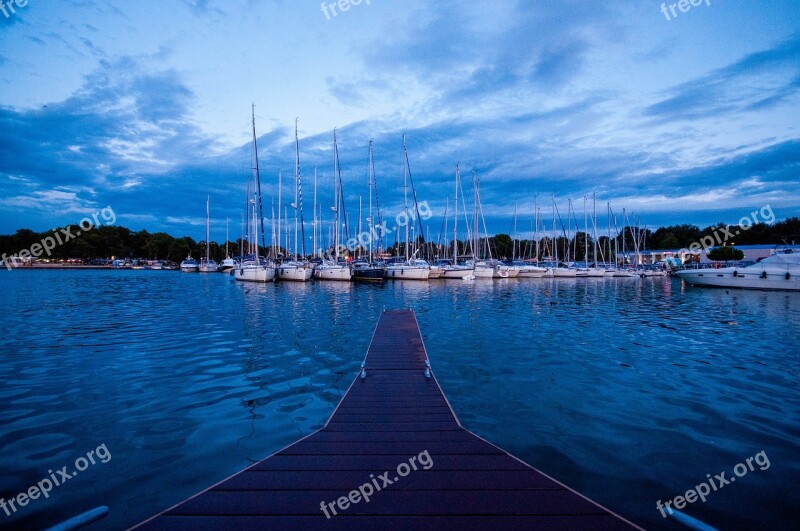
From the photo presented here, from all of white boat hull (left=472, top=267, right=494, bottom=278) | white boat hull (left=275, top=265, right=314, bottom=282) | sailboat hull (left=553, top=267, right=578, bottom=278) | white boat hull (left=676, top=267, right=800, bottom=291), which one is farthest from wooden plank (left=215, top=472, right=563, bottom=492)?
sailboat hull (left=553, top=267, right=578, bottom=278)

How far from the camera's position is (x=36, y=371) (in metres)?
11.7

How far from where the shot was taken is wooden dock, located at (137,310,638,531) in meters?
3.94

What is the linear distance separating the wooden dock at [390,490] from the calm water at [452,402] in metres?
1.58

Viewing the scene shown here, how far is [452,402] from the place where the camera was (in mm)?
9398

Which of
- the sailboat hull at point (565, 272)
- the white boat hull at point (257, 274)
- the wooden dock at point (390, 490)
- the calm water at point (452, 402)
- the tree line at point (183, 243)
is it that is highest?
the tree line at point (183, 243)

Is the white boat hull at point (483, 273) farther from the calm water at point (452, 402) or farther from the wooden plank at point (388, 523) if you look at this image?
the wooden plank at point (388, 523)

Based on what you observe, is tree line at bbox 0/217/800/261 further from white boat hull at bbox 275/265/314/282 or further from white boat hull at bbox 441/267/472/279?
white boat hull at bbox 275/265/314/282

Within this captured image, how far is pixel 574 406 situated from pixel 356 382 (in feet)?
16.3

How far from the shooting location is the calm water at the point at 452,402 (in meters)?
5.93

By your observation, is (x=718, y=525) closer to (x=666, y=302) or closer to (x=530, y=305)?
(x=530, y=305)

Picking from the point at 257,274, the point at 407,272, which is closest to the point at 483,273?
the point at 407,272

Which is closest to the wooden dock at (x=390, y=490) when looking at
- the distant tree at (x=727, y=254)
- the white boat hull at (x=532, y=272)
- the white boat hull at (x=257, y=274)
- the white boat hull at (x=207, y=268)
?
the white boat hull at (x=257, y=274)

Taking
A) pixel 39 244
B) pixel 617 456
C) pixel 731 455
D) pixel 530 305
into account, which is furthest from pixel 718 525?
pixel 39 244

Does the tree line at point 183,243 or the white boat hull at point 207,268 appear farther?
the tree line at point 183,243
